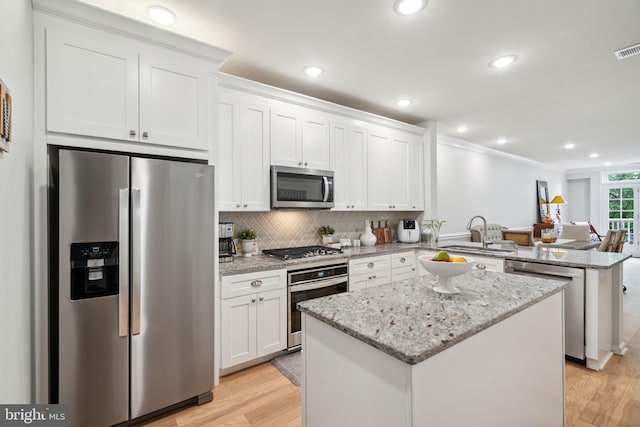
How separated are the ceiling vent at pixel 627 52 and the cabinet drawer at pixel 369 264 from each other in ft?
8.90

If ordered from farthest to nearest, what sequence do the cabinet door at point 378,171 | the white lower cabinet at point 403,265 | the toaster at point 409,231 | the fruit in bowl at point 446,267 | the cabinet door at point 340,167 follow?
1. the toaster at point 409,231
2. the cabinet door at point 378,171
3. the white lower cabinet at point 403,265
4. the cabinet door at point 340,167
5. the fruit in bowl at point 446,267

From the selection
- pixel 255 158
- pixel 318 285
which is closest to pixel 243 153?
pixel 255 158

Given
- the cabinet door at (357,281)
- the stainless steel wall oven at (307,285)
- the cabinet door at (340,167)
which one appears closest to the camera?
the stainless steel wall oven at (307,285)

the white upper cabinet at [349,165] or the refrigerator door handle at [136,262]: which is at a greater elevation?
the white upper cabinet at [349,165]

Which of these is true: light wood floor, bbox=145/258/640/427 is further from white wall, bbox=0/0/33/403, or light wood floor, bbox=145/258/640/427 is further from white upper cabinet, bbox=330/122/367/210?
white upper cabinet, bbox=330/122/367/210

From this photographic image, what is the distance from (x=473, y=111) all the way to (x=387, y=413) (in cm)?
411

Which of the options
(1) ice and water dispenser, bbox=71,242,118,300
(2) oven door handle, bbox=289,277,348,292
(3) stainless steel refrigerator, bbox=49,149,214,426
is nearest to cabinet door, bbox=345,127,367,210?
(2) oven door handle, bbox=289,277,348,292

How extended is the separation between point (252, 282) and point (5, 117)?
1.77 meters

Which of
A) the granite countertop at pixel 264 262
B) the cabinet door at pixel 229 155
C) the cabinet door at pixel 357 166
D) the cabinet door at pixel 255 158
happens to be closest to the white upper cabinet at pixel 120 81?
the cabinet door at pixel 229 155

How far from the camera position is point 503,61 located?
8.61 ft

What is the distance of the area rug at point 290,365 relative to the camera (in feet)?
7.84

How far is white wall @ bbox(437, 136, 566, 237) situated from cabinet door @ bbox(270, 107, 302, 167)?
2971 millimetres

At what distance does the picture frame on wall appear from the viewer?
1016mm

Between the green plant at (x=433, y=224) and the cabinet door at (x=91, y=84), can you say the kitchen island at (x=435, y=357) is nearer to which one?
the cabinet door at (x=91, y=84)
